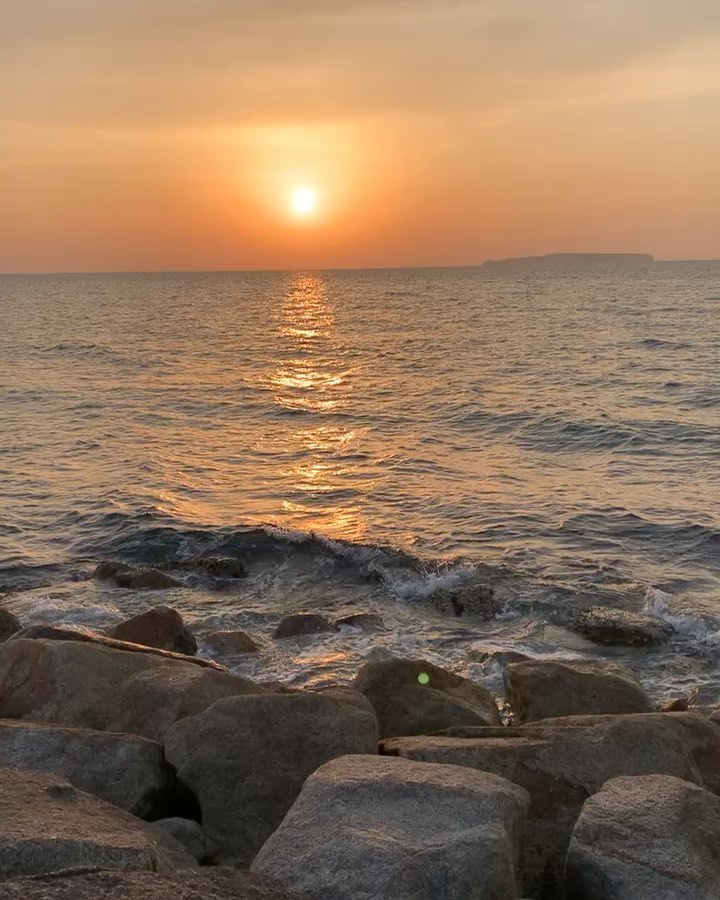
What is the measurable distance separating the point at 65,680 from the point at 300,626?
574cm

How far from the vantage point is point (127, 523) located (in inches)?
752

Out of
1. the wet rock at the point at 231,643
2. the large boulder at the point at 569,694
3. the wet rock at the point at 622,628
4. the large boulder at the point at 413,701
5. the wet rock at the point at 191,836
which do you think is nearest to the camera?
the wet rock at the point at 191,836

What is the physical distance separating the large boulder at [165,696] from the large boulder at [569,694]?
2.76m

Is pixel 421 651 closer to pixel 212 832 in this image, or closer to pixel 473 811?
pixel 212 832

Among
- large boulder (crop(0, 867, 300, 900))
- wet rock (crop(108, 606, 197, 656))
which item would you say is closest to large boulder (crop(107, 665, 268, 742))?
large boulder (crop(0, 867, 300, 900))

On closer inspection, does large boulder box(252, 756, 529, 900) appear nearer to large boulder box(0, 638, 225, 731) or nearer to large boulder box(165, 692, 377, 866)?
large boulder box(165, 692, 377, 866)

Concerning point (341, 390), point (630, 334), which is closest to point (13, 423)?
point (341, 390)

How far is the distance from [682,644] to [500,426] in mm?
16516

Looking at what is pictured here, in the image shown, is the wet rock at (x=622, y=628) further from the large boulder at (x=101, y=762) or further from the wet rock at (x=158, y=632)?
the large boulder at (x=101, y=762)

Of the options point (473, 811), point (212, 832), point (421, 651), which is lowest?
point (421, 651)

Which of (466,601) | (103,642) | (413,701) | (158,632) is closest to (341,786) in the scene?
(413,701)

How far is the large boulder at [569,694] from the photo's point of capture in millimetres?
8773

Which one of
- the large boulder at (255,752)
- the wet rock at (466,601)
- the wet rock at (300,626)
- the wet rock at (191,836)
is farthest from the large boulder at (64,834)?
the wet rock at (466,601)

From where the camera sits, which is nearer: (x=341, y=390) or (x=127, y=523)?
(x=127, y=523)
